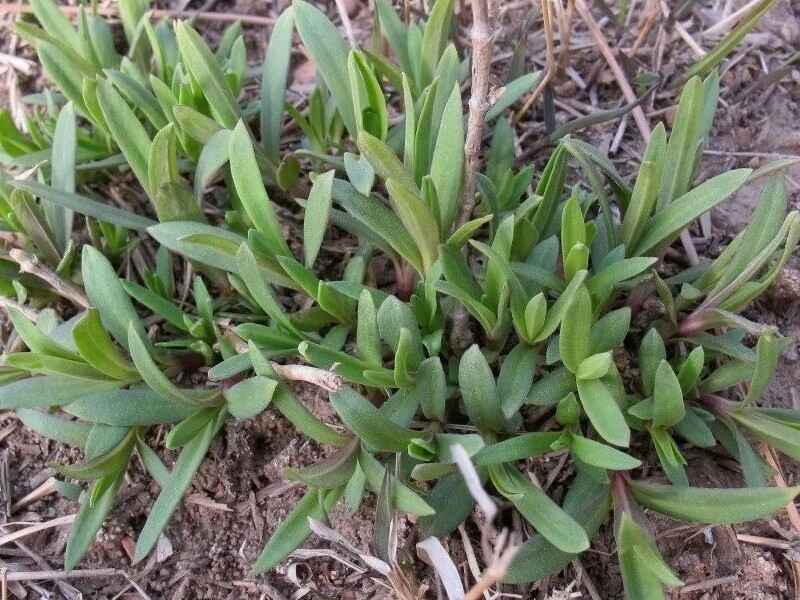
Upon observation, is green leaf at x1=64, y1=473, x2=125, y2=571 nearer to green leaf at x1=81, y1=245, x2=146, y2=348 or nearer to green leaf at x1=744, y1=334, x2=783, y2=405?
green leaf at x1=81, y1=245, x2=146, y2=348

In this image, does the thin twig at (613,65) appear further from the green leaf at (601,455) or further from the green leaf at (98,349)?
the green leaf at (98,349)

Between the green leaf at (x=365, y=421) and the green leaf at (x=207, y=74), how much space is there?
0.70 m

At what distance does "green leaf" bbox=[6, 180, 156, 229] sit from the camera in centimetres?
156

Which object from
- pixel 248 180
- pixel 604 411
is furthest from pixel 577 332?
pixel 248 180

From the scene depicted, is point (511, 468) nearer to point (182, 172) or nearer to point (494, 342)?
point (494, 342)

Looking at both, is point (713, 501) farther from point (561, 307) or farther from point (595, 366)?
point (561, 307)

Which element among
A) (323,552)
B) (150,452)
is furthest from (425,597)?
(150,452)

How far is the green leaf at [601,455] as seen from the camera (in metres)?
1.24

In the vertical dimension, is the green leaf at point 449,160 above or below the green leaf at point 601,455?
above

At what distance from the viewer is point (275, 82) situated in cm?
180

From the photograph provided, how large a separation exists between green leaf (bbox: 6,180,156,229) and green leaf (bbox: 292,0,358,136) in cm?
50

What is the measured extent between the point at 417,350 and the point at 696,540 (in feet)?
2.11

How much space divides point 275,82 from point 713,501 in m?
1.27

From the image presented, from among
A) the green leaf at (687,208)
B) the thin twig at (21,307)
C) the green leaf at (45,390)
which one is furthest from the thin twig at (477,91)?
the thin twig at (21,307)
